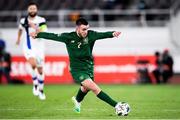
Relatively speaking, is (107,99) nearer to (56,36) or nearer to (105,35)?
(105,35)

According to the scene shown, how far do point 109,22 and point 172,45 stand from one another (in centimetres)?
363

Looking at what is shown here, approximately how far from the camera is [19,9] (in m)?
36.0

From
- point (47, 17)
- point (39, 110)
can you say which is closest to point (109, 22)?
point (47, 17)

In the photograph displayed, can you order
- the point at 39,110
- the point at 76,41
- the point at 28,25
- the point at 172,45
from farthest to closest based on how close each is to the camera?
the point at 172,45 → the point at 28,25 → the point at 39,110 → the point at 76,41

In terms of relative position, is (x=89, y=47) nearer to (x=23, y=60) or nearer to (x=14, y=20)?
(x=23, y=60)

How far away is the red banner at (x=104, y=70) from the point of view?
3100 centimetres

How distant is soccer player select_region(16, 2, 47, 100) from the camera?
19.5 metres

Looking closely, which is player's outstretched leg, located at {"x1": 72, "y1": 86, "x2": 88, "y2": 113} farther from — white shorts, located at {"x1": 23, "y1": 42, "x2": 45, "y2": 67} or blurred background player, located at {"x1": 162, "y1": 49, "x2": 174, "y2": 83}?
blurred background player, located at {"x1": 162, "y1": 49, "x2": 174, "y2": 83}

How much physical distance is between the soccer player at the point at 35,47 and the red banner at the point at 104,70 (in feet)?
36.2

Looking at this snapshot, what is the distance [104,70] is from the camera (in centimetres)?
3119

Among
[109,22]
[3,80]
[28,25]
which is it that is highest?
[28,25]

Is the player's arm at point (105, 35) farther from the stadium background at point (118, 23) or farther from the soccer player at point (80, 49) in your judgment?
the stadium background at point (118, 23)

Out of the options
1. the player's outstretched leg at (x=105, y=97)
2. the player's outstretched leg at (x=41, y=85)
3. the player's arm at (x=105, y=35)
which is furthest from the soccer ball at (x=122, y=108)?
the player's outstretched leg at (x=41, y=85)

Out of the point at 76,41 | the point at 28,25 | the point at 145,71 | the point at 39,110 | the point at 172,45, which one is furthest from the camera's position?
the point at 172,45
